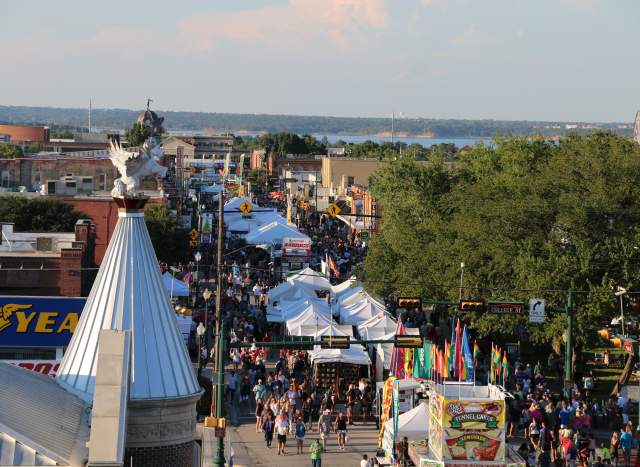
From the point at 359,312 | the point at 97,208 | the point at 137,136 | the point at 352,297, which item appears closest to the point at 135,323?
the point at 359,312

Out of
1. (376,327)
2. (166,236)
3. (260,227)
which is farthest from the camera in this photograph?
(260,227)

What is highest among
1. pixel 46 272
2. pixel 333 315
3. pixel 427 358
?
pixel 46 272

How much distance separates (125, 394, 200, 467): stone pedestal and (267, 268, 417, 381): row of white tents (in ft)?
79.5

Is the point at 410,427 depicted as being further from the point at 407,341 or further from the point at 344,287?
the point at 344,287

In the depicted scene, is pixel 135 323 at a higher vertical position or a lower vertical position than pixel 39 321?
higher

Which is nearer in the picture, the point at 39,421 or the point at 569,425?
the point at 39,421

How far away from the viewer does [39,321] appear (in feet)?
117

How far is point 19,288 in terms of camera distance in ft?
146

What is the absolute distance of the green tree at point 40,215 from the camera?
215 ft

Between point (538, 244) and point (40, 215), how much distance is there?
89.6 ft

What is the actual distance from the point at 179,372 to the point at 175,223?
55.0m

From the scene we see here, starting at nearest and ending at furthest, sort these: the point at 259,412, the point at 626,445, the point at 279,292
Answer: the point at 626,445
the point at 259,412
the point at 279,292

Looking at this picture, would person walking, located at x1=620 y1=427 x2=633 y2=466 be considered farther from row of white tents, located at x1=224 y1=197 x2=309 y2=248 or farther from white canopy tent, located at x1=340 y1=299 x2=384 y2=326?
row of white tents, located at x1=224 y1=197 x2=309 y2=248

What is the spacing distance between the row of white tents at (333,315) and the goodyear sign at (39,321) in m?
8.09
